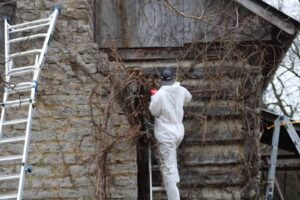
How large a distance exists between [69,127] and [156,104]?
3.70 feet

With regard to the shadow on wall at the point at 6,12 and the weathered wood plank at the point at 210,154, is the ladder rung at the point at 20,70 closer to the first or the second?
the shadow on wall at the point at 6,12

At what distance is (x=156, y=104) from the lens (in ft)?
22.3

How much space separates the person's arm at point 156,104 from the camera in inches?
267

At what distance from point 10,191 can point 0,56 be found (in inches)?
64.4

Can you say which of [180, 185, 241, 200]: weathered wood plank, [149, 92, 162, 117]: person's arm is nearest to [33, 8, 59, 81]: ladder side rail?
[149, 92, 162, 117]: person's arm

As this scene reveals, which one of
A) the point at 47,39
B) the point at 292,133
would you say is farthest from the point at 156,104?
the point at 292,133

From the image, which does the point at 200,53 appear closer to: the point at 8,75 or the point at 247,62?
the point at 247,62

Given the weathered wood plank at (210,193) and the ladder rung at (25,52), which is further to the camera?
the weathered wood plank at (210,193)

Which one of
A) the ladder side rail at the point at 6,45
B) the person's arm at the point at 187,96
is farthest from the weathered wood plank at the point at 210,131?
the ladder side rail at the point at 6,45

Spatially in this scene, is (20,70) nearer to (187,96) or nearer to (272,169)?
(187,96)

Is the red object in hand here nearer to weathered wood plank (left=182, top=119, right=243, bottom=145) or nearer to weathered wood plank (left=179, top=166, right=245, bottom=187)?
weathered wood plank (left=182, top=119, right=243, bottom=145)

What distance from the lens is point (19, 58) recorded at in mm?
7289

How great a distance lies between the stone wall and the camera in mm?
7152

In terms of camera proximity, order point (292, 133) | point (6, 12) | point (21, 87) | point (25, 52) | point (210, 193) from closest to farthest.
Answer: point (21, 87) → point (25, 52) → point (210, 193) → point (6, 12) → point (292, 133)
